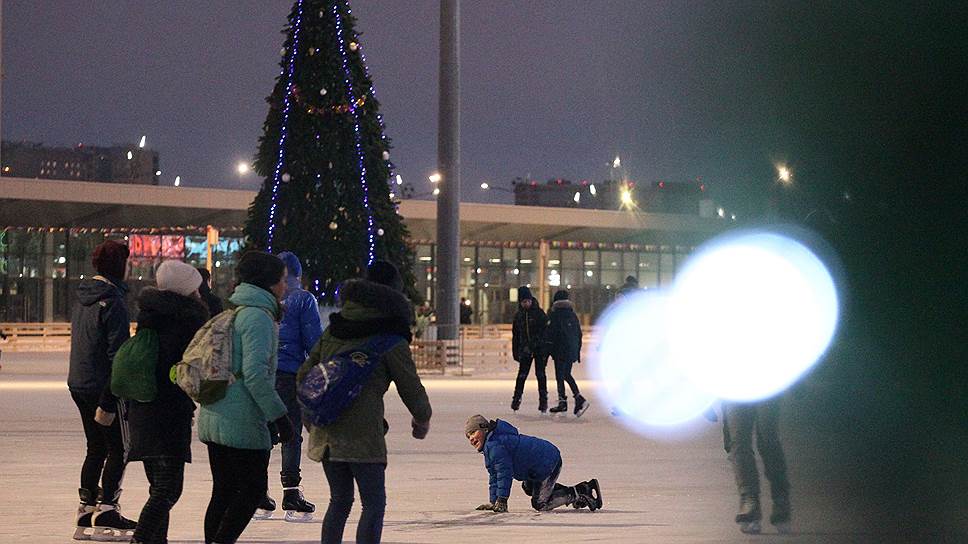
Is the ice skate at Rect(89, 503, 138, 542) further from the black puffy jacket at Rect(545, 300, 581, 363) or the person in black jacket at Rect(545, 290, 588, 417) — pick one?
the black puffy jacket at Rect(545, 300, 581, 363)

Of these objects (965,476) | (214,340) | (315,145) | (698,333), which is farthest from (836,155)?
(315,145)

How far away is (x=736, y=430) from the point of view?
685 centimetres

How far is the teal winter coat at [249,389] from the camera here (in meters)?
6.02

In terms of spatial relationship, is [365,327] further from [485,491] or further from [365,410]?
[485,491]

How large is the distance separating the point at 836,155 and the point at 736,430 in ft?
16.2

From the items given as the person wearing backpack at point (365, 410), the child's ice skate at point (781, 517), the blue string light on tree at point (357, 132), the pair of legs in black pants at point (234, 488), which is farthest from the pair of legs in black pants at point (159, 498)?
the blue string light on tree at point (357, 132)

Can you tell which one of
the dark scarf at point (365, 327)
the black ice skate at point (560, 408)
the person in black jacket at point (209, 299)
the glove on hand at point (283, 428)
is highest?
the person in black jacket at point (209, 299)

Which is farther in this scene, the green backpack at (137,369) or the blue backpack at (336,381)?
the green backpack at (137,369)

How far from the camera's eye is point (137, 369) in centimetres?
661

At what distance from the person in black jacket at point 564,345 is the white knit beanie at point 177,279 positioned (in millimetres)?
11832

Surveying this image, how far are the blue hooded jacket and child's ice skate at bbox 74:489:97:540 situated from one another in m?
1.61

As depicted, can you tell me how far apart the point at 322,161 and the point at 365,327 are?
21030mm

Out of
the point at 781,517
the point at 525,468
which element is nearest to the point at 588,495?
the point at 525,468

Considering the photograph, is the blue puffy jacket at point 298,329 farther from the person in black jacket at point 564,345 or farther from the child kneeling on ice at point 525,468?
the person in black jacket at point 564,345
